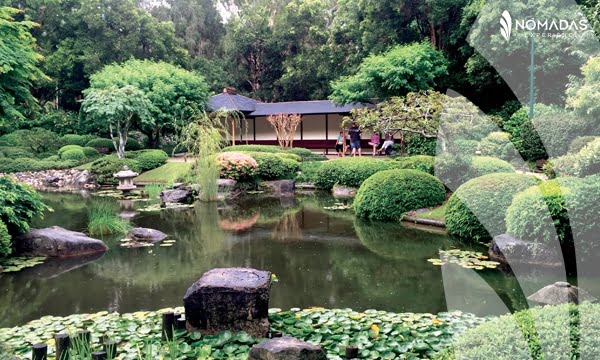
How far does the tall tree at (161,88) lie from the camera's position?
22000 millimetres

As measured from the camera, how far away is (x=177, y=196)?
528 inches

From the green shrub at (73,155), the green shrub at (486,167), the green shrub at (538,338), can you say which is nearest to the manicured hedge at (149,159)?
the green shrub at (73,155)

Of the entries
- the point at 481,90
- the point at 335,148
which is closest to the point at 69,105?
the point at 335,148

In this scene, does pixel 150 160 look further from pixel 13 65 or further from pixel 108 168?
pixel 13 65

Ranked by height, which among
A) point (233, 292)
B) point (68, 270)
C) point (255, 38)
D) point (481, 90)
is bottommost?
point (68, 270)

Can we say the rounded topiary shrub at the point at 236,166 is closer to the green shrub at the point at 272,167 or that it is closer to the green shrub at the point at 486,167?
the green shrub at the point at 272,167

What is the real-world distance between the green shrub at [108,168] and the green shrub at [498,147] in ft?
40.7

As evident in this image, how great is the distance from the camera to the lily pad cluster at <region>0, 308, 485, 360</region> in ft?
12.9

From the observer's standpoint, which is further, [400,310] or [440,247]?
[440,247]

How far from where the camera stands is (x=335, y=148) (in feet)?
78.3

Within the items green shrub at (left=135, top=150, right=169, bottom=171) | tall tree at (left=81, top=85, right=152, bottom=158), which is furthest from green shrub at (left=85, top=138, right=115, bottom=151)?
green shrub at (left=135, top=150, right=169, bottom=171)

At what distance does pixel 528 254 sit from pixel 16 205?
7.69m

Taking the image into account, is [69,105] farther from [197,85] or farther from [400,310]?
[400,310]

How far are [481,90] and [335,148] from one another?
23.0ft
